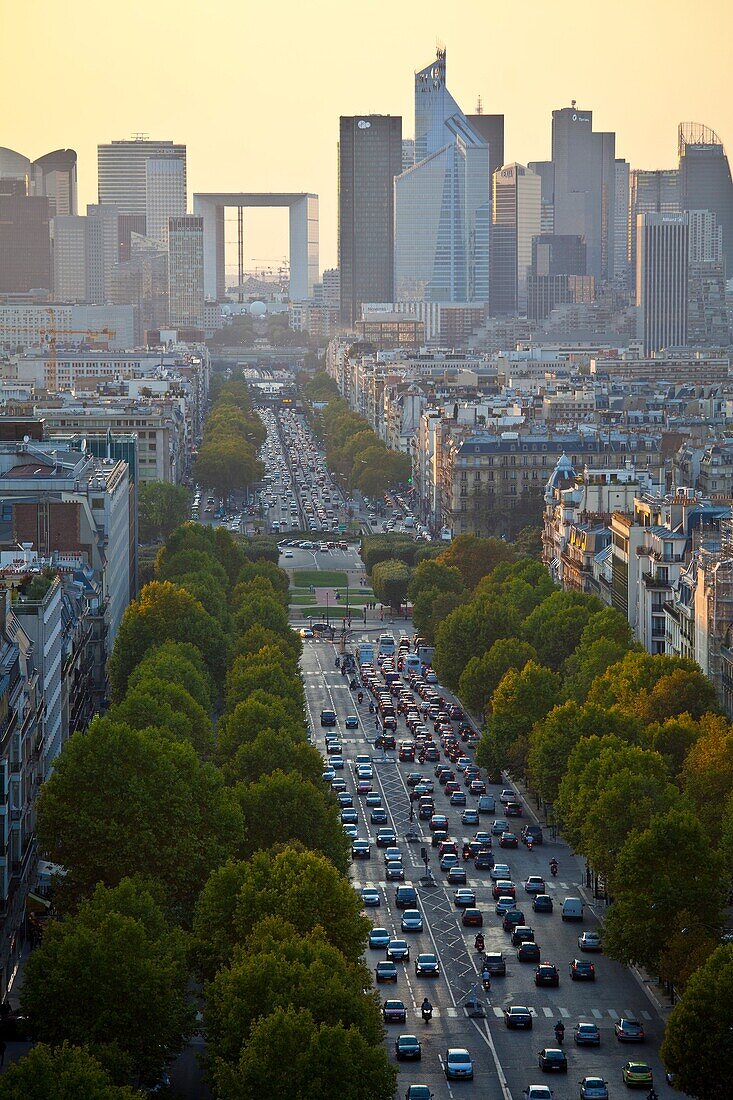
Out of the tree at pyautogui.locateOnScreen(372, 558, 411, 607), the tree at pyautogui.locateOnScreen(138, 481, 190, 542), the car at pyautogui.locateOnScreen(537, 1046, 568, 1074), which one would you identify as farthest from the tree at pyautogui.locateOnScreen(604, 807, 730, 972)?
the tree at pyautogui.locateOnScreen(138, 481, 190, 542)

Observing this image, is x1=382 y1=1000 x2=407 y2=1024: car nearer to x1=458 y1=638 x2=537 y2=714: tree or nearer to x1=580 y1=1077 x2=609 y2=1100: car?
x1=580 y1=1077 x2=609 y2=1100: car

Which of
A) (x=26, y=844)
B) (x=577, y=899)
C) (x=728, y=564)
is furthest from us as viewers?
(x=728, y=564)

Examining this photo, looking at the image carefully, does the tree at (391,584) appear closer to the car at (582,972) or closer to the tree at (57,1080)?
the car at (582,972)

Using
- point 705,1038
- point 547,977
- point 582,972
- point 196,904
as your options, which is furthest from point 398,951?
point 705,1038

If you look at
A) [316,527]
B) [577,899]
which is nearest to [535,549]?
[316,527]

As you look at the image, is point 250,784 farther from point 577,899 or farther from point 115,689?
point 115,689

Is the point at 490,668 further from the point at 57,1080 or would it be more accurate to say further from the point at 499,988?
the point at 57,1080
